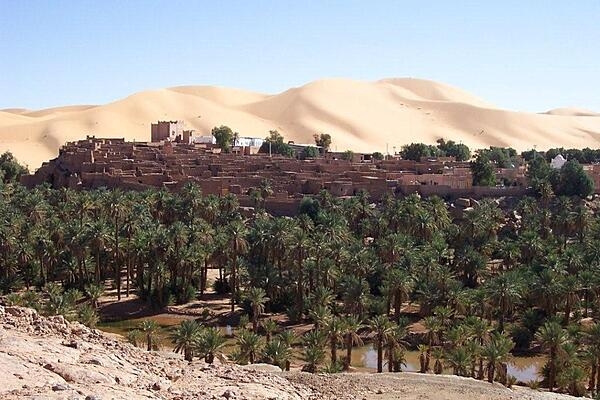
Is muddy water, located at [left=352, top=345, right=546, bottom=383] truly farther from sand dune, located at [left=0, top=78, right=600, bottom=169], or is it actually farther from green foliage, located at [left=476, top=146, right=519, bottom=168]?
sand dune, located at [left=0, top=78, right=600, bottom=169]

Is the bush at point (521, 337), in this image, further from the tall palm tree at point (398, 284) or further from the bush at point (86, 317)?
the bush at point (86, 317)

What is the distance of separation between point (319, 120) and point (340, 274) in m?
108

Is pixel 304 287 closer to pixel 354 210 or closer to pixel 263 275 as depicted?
pixel 263 275

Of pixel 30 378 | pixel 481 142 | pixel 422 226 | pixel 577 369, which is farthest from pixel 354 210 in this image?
pixel 481 142

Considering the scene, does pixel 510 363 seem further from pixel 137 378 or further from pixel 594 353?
pixel 137 378

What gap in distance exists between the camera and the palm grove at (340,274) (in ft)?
87.1

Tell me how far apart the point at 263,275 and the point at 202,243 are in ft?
12.7

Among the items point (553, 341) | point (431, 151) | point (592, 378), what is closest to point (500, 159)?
point (431, 151)

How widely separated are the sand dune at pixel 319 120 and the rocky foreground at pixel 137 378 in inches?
3850

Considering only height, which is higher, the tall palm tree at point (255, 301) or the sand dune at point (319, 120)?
the sand dune at point (319, 120)

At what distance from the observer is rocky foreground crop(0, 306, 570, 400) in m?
12.7

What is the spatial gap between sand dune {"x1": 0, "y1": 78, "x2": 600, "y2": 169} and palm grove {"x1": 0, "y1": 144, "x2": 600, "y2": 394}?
72.1 metres

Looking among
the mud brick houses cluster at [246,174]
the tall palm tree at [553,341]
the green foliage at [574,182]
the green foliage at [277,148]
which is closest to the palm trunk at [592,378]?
the tall palm tree at [553,341]

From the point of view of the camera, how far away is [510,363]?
3125cm
